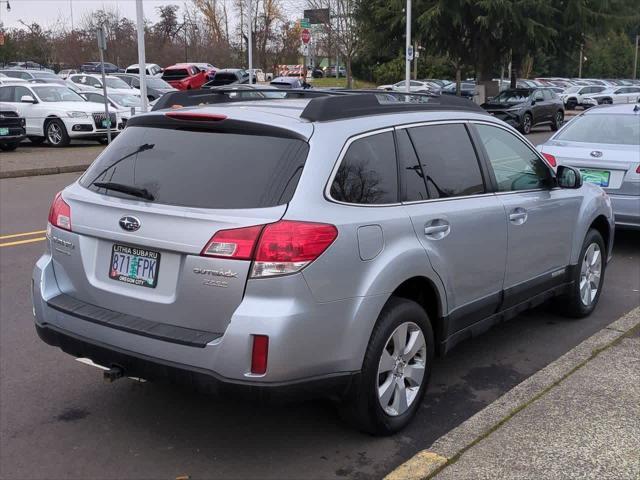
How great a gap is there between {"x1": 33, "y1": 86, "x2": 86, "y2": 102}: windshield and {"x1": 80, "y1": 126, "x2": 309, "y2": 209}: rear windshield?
17837mm

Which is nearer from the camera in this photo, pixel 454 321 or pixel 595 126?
pixel 454 321

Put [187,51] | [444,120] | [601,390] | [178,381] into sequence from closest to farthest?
[178,381]
[601,390]
[444,120]
[187,51]

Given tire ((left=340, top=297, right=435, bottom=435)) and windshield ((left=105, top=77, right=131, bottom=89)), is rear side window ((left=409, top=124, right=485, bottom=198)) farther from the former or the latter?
windshield ((left=105, top=77, right=131, bottom=89))

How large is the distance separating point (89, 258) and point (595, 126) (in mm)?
6975

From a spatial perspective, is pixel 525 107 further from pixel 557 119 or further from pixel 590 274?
pixel 590 274

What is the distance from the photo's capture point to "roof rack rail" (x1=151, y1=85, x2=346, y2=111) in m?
4.66

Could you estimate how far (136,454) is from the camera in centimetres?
381

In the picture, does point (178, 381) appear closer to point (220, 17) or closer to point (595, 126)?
point (595, 126)

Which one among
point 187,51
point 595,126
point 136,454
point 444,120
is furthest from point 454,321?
point 187,51

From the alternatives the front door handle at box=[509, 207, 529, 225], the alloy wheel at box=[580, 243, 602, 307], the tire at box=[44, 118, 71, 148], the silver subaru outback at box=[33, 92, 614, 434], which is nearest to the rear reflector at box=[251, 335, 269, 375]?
the silver subaru outback at box=[33, 92, 614, 434]

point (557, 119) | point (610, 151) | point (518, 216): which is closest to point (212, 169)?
point (518, 216)

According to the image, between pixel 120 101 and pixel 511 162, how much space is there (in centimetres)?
2003

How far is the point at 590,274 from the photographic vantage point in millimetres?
6117

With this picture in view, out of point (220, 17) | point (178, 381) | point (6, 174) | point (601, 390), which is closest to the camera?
point (178, 381)
